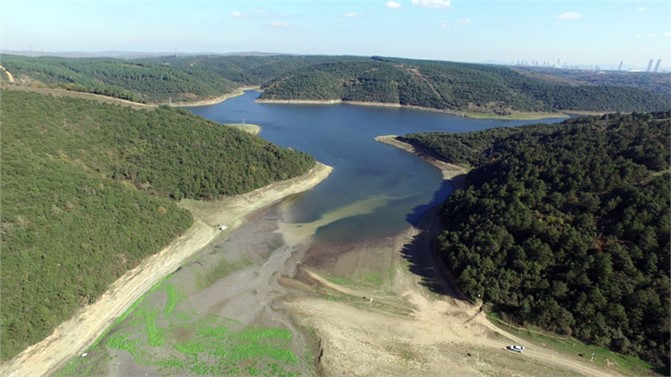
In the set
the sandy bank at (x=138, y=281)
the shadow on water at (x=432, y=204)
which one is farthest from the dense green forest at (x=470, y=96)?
the sandy bank at (x=138, y=281)

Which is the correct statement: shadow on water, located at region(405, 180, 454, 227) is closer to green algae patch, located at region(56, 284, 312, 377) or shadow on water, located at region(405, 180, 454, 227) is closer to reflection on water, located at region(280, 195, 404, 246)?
reflection on water, located at region(280, 195, 404, 246)

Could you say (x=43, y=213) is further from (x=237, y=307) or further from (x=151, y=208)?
(x=237, y=307)

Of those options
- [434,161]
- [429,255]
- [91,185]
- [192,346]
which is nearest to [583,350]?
[429,255]

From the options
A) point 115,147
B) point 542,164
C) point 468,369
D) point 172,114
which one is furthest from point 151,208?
point 542,164

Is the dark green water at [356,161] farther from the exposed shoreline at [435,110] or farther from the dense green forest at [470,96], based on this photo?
the dense green forest at [470,96]

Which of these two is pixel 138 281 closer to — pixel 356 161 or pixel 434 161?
pixel 356 161
